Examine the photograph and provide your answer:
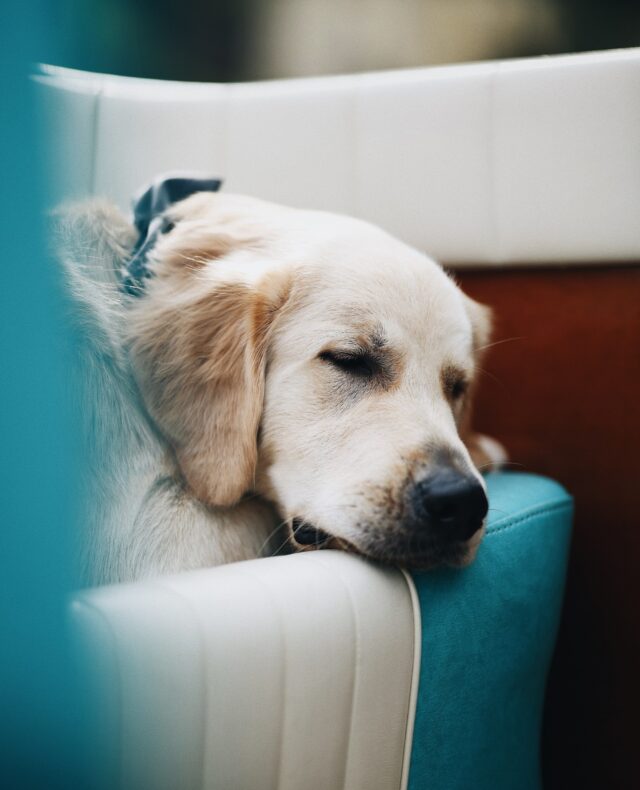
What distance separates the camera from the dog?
0.88 m

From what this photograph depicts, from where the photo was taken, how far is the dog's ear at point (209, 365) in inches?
38.2

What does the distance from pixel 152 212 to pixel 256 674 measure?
89 centimetres

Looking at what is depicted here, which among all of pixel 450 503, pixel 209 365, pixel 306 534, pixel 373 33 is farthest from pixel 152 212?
pixel 373 33

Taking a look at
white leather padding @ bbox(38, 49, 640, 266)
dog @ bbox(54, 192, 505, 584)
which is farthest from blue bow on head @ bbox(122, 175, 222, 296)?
white leather padding @ bbox(38, 49, 640, 266)

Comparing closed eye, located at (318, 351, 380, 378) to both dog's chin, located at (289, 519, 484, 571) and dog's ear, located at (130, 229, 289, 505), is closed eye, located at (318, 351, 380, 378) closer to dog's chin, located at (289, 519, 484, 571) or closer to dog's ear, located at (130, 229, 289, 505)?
dog's ear, located at (130, 229, 289, 505)

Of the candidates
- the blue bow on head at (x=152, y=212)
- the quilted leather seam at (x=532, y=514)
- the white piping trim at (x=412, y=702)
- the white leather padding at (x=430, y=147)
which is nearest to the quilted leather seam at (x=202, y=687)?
the white piping trim at (x=412, y=702)

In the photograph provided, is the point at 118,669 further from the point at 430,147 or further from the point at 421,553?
the point at 430,147

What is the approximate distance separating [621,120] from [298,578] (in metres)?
Answer: 1.23

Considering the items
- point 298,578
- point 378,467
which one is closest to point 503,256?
point 378,467

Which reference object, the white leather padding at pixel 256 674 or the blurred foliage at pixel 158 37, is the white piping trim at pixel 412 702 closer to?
the white leather padding at pixel 256 674

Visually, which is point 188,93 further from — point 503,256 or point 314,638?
point 314,638

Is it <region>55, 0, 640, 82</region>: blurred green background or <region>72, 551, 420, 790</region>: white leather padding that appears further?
<region>55, 0, 640, 82</region>: blurred green background

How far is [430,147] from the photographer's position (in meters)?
1.60

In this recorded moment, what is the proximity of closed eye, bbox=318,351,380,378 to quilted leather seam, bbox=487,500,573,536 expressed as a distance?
278 millimetres
